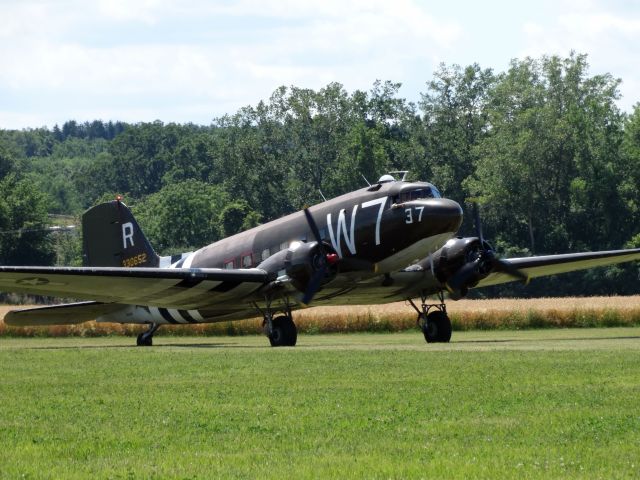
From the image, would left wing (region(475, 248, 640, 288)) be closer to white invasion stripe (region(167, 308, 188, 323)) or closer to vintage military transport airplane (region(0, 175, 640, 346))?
vintage military transport airplane (region(0, 175, 640, 346))

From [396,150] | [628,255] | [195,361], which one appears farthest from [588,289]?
[195,361]

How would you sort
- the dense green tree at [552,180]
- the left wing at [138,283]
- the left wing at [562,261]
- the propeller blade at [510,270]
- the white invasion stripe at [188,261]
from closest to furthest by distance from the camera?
the left wing at [138,283] < the propeller blade at [510,270] < the left wing at [562,261] < the white invasion stripe at [188,261] < the dense green tree at [552,180]

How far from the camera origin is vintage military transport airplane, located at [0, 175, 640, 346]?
34.3 metres

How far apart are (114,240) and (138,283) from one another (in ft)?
22.9

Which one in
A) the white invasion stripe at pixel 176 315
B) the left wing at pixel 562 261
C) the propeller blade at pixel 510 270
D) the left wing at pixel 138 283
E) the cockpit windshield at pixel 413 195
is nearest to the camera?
the left wing at pixel 138 283

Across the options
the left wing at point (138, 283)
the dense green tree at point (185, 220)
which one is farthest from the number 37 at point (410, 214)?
the dense green tree at point (185, 220)

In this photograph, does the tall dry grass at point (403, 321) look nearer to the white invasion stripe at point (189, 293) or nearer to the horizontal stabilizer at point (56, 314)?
the horizontal stabilizer at point (56, 314)

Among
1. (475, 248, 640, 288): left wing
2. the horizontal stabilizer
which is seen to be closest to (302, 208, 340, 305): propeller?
(475, 248, 640, 288): left wing

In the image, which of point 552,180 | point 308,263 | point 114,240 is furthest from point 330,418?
point 552,180

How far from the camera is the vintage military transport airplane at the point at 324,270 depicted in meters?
34.3

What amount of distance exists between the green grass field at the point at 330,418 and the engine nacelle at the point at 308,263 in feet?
21.4

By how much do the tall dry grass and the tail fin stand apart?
31.9 ft

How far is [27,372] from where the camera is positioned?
26.2 metres

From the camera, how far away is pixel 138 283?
35.7 metres
